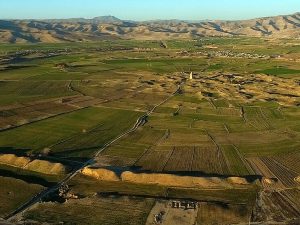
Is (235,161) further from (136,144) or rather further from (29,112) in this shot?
(29,112)

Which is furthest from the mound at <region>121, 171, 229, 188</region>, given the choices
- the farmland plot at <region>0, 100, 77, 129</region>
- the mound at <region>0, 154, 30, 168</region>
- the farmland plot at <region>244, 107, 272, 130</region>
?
the farmland plot at <region>0, 100, 77, 129</region>

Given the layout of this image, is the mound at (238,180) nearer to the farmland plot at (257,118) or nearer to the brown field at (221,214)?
the brown field at (221,214)

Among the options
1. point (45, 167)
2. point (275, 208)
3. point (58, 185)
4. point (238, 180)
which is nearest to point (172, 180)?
point (238, 180)

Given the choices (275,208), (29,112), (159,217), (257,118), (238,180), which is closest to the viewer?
(159,217)

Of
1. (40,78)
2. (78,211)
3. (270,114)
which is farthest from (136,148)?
(40,78)

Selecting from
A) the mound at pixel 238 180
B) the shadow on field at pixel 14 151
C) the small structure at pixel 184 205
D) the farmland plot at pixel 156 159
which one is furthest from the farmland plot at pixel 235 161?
the shadow on field at pixel 14 151

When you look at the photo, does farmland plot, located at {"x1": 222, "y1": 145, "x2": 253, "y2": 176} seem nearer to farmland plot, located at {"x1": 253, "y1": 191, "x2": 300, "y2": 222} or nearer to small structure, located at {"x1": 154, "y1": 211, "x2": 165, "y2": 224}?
farmland plot, located at {"x1": 253, "y1": 191, "x2": 300, "y2": 222}

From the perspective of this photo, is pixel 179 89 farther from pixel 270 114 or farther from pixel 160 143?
pixel 160 143
